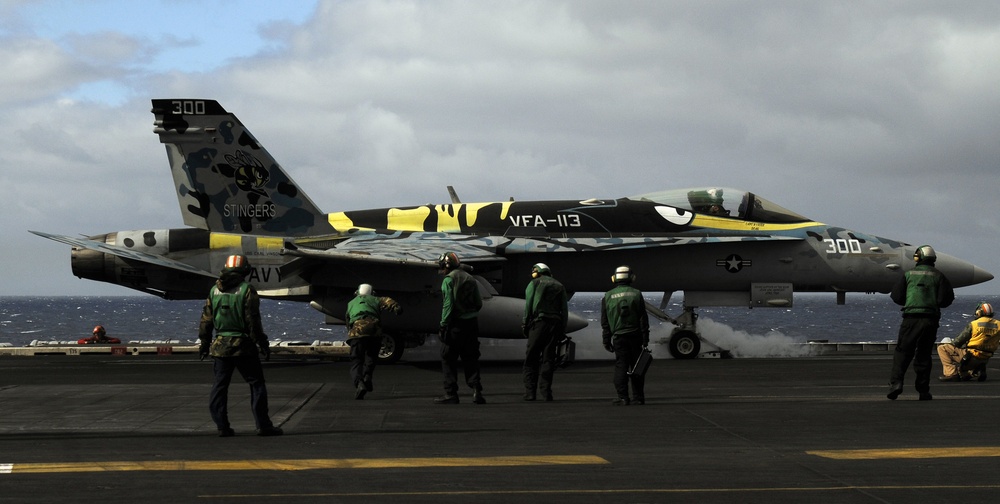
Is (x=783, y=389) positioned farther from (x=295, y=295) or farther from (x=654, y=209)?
(x=295, y=295)

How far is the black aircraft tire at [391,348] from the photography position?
22.0 metres

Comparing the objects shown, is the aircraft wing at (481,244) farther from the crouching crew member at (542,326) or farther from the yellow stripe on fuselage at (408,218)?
the crouching crew member at (542,326)

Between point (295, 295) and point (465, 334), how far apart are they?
9402mm

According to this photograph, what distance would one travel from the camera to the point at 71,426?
11227mm

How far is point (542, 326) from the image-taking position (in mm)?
14094

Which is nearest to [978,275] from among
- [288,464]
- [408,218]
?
[408,218]

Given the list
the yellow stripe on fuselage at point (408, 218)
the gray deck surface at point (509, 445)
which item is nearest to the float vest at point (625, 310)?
the gray deck surface at point (509, 445)

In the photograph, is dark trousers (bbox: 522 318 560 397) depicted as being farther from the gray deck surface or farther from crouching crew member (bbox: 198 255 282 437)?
crouching crew member (bbox: 198 255 282 437)

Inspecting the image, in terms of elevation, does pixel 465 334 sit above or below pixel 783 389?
above

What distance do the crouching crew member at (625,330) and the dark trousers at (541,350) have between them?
0.84 metres

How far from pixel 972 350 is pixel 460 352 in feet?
27.3

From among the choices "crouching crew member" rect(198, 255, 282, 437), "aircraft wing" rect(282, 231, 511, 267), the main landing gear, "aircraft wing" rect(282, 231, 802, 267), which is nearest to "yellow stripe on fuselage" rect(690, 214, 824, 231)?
"aircraft wing" rect(282, 231, 802, 267)

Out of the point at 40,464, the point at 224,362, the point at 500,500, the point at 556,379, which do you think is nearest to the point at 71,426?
the point at 224,362

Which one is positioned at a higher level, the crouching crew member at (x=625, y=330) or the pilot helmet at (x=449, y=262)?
the pilot helmet at (x=449, y=262)
